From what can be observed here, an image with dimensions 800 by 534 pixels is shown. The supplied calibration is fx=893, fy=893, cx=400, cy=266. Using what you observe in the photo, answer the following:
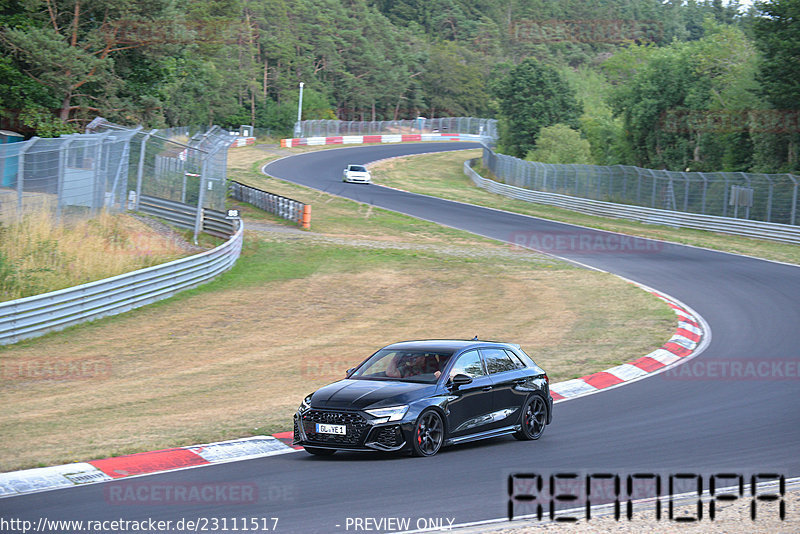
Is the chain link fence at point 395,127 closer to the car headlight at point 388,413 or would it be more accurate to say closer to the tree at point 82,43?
the tree at point 82,43

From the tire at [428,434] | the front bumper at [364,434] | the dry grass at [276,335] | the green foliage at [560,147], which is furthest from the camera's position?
the green foliage at [560,147]

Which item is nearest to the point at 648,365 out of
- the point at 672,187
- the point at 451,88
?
the point at 672,187

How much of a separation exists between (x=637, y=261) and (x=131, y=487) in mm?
25639

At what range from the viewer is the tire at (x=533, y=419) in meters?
11.2

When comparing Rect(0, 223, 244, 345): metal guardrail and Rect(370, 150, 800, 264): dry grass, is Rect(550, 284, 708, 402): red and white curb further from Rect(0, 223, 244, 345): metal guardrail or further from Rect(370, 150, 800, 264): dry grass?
Rect(370, 150, 800, 264): dry grass

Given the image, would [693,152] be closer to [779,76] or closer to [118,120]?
[779,76]

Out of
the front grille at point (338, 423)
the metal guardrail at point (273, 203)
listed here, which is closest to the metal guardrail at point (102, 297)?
the front grille at point (338, 423)

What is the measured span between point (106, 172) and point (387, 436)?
17487mm

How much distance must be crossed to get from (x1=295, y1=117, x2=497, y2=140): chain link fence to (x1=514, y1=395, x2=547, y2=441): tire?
86240mm

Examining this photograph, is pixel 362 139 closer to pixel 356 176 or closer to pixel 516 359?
pixel 356 176

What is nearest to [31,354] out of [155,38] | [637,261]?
[637,261]

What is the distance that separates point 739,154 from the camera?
164 feet

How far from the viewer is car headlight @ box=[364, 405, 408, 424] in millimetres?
A: 9672

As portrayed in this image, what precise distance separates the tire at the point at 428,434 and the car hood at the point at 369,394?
248 millimetres
